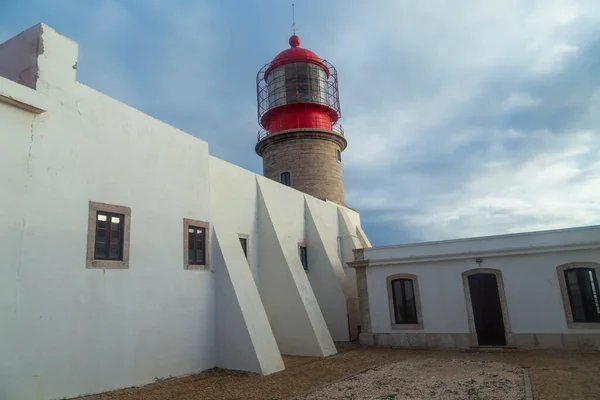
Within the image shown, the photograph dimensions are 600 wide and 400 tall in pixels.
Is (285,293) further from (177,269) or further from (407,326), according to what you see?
(407,326)

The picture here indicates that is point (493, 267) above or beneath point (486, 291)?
above

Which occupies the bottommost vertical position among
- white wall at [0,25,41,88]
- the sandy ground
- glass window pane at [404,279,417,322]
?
the sandy ground

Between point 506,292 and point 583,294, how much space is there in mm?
1932

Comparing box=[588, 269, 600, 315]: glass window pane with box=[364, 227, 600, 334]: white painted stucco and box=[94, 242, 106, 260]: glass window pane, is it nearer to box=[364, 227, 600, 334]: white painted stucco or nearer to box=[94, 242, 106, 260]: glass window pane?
box=[364, 227, 600, 334]: white painted stucco

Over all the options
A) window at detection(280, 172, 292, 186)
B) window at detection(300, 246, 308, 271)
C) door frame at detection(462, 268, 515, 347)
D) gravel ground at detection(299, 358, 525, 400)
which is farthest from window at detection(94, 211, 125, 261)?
window at detection(280, 172, 292, 186)

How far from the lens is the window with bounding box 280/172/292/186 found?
18.5 meters

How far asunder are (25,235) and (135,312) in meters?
2.54

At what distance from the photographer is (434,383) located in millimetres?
7648

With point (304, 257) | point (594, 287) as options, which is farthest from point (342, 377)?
point (594, 287)

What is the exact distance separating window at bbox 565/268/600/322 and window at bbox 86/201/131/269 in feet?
38.7

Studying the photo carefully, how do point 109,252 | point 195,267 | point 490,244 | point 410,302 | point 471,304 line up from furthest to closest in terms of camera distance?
point 410,302 → point 490,244 → point 471,304 → point 195,267 → point 109,252

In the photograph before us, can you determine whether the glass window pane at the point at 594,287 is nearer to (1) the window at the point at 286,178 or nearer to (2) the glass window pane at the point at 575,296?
(2) the glass window pane at the point at 575,296

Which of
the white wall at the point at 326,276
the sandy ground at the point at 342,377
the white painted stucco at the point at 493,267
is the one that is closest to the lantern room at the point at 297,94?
the white wall at the point at 326,276

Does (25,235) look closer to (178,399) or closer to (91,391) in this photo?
(91,391)
